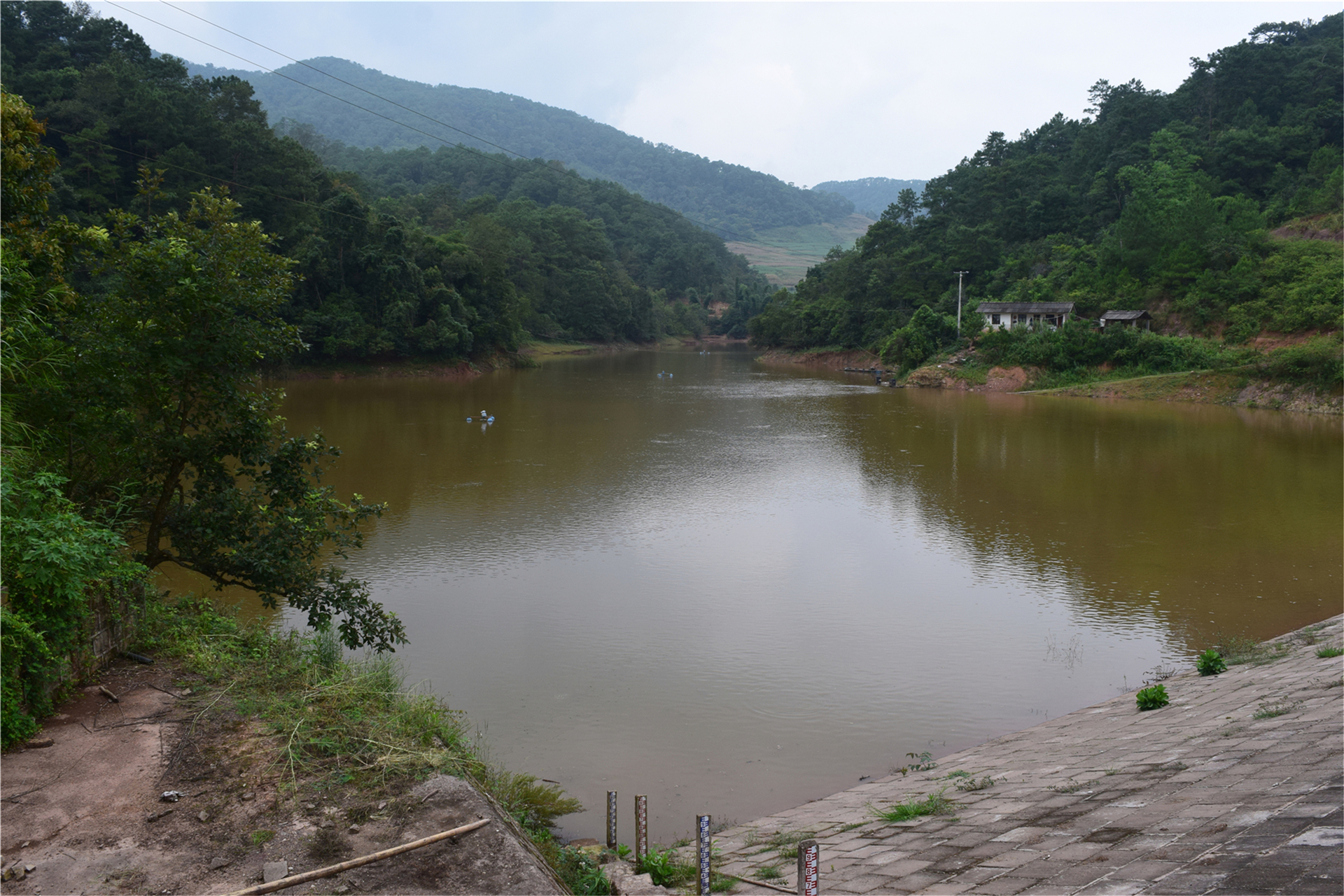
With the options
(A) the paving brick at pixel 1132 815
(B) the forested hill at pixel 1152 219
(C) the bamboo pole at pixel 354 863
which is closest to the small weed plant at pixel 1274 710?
(A) the paving brick at pixel 1132 815

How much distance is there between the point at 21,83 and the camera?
41.4 meters

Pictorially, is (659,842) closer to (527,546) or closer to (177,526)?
(177,526)

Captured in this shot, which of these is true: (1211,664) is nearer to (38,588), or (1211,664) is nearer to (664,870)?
(664,870)

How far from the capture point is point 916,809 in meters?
6.53

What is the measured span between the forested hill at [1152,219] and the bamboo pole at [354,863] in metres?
45.8

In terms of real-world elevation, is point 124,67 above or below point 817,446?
above

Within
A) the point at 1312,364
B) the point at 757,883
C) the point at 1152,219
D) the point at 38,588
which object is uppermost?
the point at 1152,219

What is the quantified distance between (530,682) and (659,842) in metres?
3.47

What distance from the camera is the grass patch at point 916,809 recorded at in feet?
21.2

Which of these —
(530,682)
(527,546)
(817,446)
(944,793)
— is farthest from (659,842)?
(817,446)

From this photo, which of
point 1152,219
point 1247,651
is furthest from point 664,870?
point 1152,219

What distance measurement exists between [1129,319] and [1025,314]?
19.3 feet

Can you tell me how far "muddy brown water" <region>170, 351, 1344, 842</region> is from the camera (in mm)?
9109

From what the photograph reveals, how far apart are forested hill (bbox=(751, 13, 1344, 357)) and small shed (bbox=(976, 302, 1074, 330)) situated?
1997mm
